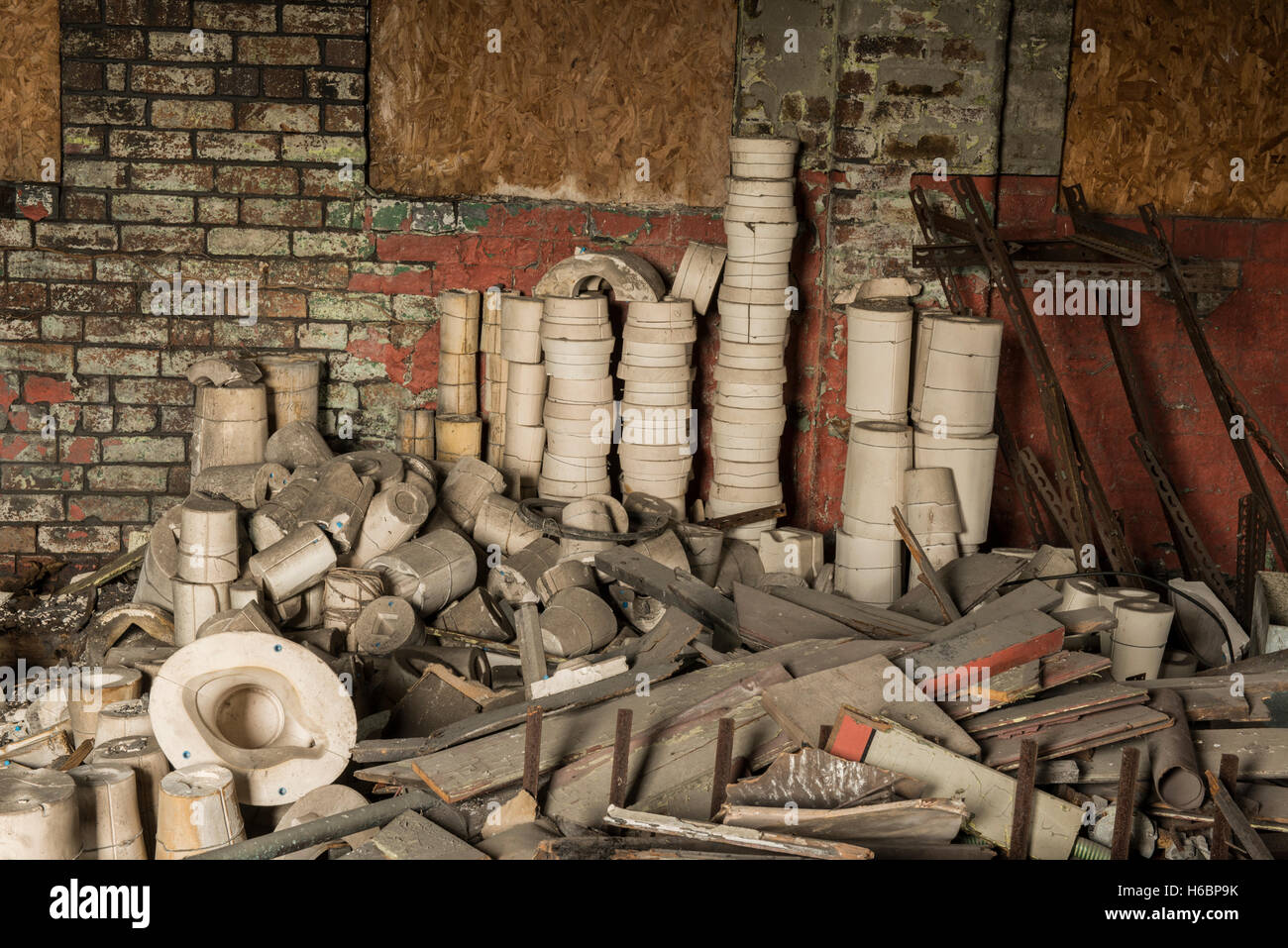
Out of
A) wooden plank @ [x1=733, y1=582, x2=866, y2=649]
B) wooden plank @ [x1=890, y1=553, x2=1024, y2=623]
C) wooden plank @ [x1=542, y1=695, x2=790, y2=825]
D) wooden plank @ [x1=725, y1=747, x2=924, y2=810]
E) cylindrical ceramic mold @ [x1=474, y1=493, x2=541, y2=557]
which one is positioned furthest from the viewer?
cylindrical ceramic mold @ [x1=474, y1=493, x2=541, y2=557]

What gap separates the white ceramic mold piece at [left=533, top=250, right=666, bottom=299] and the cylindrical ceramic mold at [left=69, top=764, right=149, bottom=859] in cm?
313

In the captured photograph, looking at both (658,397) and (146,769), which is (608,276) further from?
(146,769)

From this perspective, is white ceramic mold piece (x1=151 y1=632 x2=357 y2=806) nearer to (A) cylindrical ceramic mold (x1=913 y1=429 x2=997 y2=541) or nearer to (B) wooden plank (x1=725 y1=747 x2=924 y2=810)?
(B) wooden plank (x1=725 y1=747 x2=924 y2=810)

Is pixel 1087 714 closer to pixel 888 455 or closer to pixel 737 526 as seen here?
pixel 888 455

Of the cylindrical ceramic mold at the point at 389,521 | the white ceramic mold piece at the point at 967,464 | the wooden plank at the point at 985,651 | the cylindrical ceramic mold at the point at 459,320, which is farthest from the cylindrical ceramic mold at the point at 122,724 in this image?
the white ceramic mold piece at the point at 967,464

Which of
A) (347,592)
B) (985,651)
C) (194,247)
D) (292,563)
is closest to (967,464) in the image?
Result: (985,651)

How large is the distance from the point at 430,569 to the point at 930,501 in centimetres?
216

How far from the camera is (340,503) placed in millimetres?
5703

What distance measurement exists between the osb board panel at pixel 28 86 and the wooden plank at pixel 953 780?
16.1 ft

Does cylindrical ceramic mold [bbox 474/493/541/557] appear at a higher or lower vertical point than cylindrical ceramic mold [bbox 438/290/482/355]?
lower

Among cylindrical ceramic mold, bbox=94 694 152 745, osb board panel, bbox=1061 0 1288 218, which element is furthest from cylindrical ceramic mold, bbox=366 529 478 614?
osb board panel, bbox=1061 0 1288 218

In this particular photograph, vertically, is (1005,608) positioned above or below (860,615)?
above

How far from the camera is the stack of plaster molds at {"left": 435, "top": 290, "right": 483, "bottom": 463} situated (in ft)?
21.5

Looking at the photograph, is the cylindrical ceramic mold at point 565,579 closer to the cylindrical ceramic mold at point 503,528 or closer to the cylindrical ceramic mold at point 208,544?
the cylindrical ceramic mold at point 503,528
